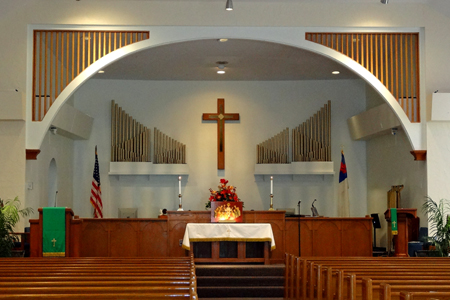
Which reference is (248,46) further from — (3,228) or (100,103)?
(3,228)

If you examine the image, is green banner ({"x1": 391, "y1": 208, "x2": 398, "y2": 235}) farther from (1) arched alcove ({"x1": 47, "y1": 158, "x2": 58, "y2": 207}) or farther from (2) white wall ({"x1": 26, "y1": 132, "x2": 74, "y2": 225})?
(1) arched alcove ({"x1": 47, "y1": 158, "x2": 58, "y2": 207})

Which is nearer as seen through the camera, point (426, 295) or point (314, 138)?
point (426, 295)

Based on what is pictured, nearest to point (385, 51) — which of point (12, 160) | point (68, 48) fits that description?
point (68, 48)

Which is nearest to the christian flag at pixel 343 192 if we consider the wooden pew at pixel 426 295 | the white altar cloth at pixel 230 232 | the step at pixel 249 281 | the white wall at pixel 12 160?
the white altar cloth at pixel 230 232

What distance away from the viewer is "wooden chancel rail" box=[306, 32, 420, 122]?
923 cm

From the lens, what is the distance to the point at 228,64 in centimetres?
1165

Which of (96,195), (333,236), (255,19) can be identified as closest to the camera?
(255,19)

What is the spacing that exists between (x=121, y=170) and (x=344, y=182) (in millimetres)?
4938

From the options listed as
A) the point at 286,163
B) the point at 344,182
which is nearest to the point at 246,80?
the point at 286,163

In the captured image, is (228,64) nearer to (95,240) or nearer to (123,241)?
(123,241)

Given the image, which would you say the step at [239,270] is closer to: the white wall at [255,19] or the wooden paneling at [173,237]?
the wooden paneling at [173,237]

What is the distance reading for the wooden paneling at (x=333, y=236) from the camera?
9391 mm

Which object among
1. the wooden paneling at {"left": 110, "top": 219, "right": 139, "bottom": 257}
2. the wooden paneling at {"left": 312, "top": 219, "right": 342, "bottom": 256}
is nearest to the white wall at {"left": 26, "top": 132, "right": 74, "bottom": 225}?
the wooden paneling at {"left": 110, "top": 219, "right": 139, "bottom": 257}

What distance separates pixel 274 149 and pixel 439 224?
5111 millimetres
